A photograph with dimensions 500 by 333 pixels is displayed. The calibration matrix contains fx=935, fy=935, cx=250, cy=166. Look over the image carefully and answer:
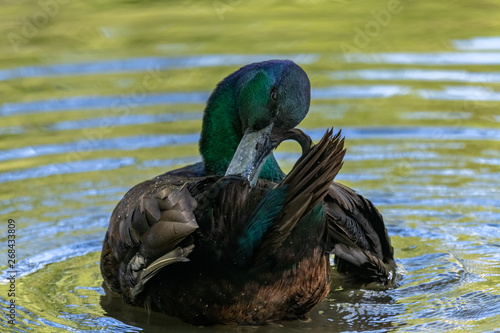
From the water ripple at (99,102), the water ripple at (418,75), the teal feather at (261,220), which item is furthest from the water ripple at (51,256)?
the water ripple at (418,75)

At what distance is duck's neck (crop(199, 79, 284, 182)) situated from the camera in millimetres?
6172

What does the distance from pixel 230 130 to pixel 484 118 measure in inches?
143

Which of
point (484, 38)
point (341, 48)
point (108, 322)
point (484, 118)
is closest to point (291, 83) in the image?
point (108, 322)

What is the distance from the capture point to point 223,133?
20.5 ft

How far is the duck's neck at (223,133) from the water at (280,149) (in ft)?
3.14

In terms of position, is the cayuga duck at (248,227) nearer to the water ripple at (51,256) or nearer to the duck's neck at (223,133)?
the duck's neck at (223,133)

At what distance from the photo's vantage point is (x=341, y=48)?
417 inches

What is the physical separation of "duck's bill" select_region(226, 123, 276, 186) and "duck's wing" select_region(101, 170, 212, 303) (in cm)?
33

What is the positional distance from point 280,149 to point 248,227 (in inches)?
145

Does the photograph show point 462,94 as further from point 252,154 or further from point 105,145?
point 252,154

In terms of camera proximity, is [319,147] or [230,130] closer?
[319,147]

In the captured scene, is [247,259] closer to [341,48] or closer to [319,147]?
[319,147]

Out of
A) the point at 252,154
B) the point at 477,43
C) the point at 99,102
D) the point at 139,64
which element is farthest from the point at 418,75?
the point at 252,154

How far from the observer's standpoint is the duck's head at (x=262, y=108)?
5676mm
